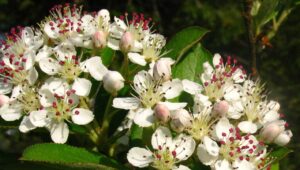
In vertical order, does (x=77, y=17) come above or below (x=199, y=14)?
below

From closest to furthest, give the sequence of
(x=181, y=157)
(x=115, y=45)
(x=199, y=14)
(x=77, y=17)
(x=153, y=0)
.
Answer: (x=181, y=157), (x=115, y=45), (x=77, y=17), (x=199, y=14), (x=153, y=0)

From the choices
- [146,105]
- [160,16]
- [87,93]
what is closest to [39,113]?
[87,93]

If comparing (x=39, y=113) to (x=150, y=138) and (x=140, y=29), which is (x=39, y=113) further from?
(x=140, y=29)

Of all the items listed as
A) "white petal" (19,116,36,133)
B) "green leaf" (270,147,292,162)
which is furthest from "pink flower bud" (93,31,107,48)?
"green leaf" (270,147,292,162)

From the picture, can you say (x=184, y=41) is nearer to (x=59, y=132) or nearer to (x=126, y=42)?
(x=126, y=42)

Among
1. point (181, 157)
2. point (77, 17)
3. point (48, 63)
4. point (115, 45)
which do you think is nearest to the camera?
point (181, 157)

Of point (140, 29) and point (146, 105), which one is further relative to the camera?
point (140, 29)

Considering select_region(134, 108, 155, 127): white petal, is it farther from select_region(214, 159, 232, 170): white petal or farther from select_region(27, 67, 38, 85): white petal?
select_region(27, 67, 38, 85): white petal

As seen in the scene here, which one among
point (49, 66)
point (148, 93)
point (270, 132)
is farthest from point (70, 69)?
point (270, 132)
